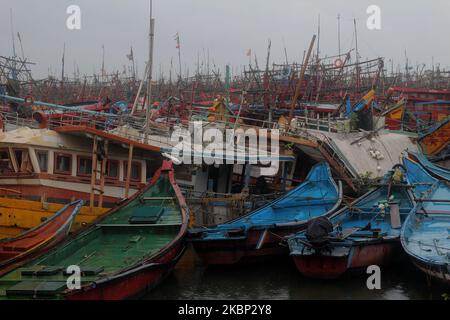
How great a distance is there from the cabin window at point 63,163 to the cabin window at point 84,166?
12.5 inches

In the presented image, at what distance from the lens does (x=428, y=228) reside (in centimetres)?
1387

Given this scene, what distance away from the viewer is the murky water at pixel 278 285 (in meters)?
12.0

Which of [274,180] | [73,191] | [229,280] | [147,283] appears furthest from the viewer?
[274,180]

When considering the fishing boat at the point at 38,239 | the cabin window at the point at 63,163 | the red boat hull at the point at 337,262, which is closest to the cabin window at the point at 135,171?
the cabin window at the point at 63,163

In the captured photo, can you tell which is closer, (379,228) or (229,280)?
(229,280)

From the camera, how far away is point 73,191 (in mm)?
15766

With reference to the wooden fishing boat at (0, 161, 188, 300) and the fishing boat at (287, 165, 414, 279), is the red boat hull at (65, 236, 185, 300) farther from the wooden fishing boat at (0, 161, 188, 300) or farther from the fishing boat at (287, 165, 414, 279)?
the fishing boat at (287, 165, 414, 279)

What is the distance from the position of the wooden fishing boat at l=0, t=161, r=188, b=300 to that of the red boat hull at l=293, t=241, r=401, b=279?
3.03 m

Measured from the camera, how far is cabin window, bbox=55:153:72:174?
15.7m

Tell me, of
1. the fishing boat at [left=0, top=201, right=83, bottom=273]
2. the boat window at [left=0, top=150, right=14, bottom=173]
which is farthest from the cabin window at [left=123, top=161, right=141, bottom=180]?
the fishing boat at [left=0, top=201, right=83, bottom=273]

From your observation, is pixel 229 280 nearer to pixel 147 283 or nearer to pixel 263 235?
pixel 263 235

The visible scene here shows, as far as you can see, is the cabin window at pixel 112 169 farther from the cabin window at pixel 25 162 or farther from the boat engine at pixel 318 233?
the boat engine at pixel 318 233
